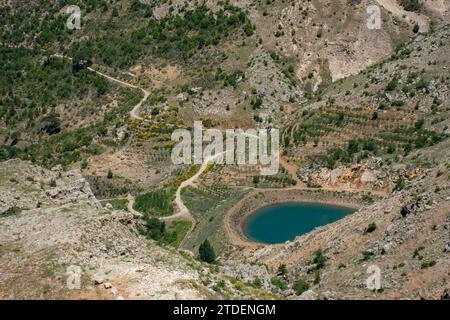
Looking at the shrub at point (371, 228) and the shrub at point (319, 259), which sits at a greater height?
the shrub at point (371, 228)

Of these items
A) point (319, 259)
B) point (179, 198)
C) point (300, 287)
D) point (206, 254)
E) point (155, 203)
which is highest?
point (319, 259)

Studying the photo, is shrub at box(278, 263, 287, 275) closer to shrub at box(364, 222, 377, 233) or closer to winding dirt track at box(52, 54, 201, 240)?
shrub at box(364, 222, 377, 233)

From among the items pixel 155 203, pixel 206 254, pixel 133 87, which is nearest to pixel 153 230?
pixel 206 254

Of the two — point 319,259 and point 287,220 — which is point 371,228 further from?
point 287,220

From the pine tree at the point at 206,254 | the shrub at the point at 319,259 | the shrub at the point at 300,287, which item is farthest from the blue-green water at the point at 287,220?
the shrub at the point at 300,287

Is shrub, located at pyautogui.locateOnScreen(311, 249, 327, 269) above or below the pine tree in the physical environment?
above

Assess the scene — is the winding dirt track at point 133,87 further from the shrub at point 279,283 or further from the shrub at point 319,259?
the shrub at point 279,283

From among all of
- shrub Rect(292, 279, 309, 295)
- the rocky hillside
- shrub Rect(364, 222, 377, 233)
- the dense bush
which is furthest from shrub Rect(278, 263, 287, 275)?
the dense bush
